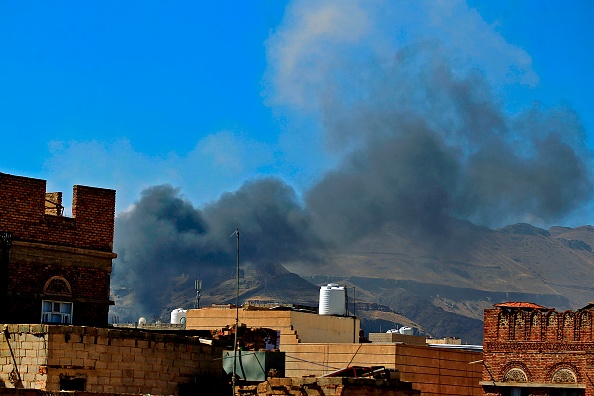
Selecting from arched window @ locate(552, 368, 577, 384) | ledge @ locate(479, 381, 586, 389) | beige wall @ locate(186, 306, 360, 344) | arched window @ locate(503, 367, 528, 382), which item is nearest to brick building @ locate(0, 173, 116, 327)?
ledge @ locate(479, 381, 586, 389)

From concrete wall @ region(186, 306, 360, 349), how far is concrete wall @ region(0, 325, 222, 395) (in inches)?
815

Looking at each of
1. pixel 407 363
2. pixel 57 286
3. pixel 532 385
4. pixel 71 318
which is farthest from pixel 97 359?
pixel 532 385

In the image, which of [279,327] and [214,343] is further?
[279,327]

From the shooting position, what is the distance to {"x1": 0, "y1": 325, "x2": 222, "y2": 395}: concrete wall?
30312mm

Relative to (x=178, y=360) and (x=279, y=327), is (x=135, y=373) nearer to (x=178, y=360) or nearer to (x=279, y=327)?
(x=178, y=360)

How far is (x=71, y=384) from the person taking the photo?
30656mm

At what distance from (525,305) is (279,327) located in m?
16.0

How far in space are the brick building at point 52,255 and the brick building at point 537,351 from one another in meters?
15.9

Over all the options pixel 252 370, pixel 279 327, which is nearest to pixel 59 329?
pixel 252 370

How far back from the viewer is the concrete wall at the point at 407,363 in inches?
1842

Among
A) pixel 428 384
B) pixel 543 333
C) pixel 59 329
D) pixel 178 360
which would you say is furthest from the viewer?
pixel 428 384

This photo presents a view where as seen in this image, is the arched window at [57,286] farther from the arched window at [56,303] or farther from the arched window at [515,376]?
the arched window at [515,376]

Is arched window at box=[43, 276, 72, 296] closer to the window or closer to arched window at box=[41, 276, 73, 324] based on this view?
arched window at box=[41, 276, 73, 324]

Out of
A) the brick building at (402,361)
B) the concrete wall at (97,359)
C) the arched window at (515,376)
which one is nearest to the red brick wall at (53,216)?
the concrete wall at (97,359)
